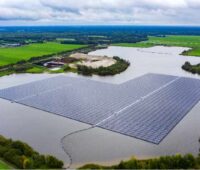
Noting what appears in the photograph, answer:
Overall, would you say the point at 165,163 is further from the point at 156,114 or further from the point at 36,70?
the point at 36,70

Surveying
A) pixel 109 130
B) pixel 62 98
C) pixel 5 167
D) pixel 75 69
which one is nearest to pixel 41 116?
pixel 62 98

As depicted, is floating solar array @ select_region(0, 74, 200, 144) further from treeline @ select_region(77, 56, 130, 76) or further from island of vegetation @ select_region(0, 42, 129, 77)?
island of vegetation @ select_region(0, 42, 129, 77)

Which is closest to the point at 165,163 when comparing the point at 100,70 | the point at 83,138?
the point at 83,138

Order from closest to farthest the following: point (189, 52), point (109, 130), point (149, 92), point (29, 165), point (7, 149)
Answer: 1. point (29, 165)
2. point (7, 149)
3. point (109, 130)
4. point (149, 92)
5. point (189, 52)

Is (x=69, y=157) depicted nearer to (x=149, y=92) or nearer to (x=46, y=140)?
(x=46, y=140)

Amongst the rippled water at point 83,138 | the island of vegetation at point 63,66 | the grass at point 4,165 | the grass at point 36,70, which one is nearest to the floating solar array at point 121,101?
the rippled water at point 83,138

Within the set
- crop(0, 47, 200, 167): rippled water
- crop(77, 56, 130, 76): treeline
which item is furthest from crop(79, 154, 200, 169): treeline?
crop(77, 56, 130, 76): treeline
